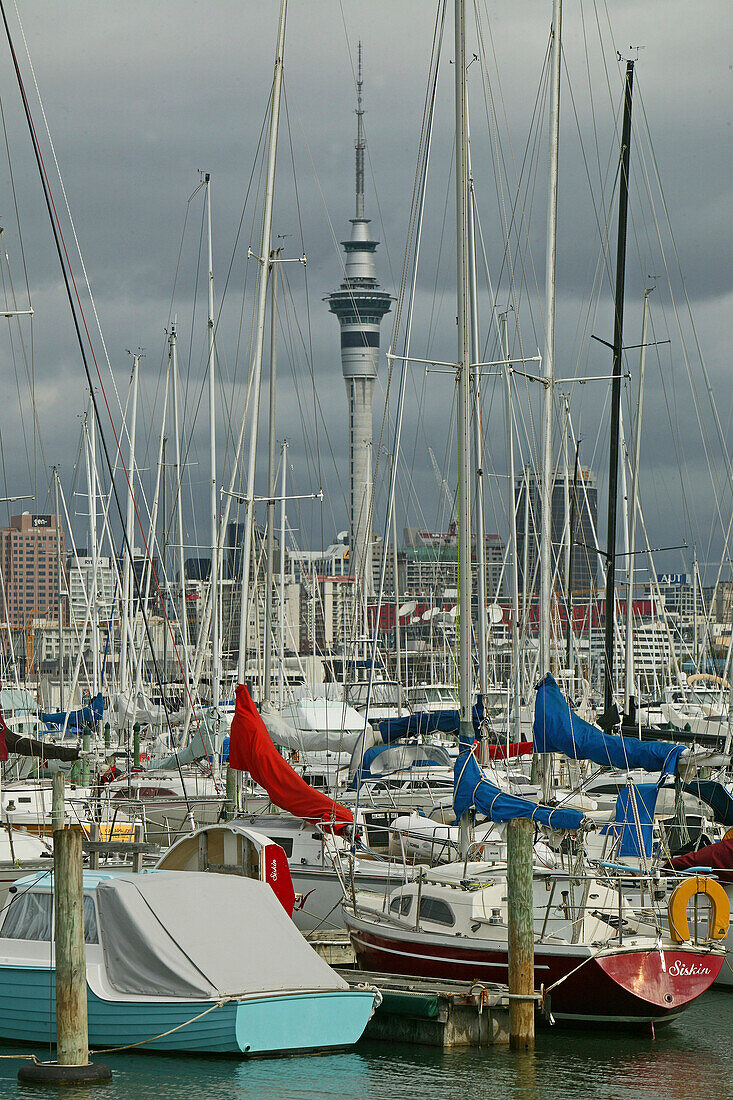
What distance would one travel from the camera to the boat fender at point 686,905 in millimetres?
19938

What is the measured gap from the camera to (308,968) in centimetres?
1834

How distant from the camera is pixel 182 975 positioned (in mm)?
17562

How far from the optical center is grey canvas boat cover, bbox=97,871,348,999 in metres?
17.6

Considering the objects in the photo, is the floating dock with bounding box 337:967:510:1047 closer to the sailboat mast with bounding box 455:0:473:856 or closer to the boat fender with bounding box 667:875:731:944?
the boat fender with bounding box 667:875:731:944

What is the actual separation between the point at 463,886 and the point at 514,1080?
363cm

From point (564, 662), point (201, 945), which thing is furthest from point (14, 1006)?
point (564, 662)

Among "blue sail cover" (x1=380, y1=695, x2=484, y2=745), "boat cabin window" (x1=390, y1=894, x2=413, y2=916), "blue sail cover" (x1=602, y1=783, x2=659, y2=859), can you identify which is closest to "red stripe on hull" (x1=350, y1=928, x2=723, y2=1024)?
"boat cabin window" (x1=390, y1=894, x2=413, y2=916)

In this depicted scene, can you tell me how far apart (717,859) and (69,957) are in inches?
440

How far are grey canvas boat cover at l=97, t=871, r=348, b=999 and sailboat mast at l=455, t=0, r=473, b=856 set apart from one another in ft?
15.5

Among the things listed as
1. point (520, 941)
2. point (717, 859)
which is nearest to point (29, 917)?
point (520, 941)

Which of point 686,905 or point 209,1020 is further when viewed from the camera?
point 686,905

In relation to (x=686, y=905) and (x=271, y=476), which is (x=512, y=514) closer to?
(x=271, y=476)

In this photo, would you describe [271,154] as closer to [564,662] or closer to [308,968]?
[308,968]

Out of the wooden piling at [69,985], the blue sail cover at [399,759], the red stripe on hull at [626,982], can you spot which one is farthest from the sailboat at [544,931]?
the blue sail cover at [399,759]
